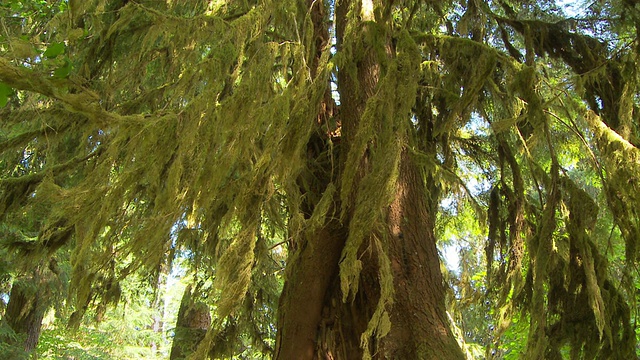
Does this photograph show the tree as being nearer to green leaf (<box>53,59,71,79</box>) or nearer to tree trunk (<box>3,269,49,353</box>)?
green leaf (<box>53,59,71,79</box>)

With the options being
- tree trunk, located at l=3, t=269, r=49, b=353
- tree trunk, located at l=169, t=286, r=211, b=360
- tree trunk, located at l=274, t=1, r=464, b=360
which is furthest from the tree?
tree trunk, located at l=3, t=269, r=49, b=353

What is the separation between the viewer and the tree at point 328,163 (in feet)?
9.05

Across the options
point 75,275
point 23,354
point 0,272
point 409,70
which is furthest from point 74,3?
point 23,354

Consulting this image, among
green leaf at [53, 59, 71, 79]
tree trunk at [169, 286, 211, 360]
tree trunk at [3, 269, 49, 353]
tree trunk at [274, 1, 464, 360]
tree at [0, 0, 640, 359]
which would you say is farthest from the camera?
tree trunk at [3, 269, 49, 353]

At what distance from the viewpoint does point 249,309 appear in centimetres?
585

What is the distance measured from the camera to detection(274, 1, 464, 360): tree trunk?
11.3ft

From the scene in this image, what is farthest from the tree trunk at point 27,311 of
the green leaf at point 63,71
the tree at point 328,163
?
the green leaf at point 63,71

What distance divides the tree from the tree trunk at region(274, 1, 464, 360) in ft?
0.04

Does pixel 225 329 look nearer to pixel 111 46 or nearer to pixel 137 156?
pixel 111 46

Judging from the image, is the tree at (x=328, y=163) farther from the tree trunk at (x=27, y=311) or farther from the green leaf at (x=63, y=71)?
the tree trunk at (x=27, y=311)

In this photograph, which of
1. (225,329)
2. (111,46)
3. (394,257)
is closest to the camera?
(394,257)

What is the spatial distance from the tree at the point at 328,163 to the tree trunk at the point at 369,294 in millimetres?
13

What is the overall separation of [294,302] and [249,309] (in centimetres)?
200

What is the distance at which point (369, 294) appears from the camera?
3.72m
